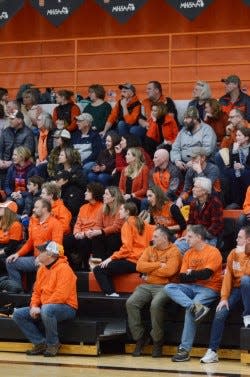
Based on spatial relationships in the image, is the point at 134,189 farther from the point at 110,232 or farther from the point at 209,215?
the point at 209,215

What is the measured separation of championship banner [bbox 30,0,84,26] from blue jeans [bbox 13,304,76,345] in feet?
22.4

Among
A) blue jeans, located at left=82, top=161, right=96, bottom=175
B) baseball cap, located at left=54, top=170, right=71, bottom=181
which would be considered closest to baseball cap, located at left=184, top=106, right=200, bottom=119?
blue jeans, located at left=82, top=161, right=96, bottom=175

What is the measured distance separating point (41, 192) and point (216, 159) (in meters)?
2.36

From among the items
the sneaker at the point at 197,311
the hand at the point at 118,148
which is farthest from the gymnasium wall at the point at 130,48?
the sneaker at the point at 197,311

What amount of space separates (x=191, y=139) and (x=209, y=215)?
6.52 ft

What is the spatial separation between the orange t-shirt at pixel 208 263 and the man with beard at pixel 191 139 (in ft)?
7.67

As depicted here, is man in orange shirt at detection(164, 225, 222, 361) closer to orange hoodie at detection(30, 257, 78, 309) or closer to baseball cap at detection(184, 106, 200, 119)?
orange hoodie at detection(30, 257, 78, 309)

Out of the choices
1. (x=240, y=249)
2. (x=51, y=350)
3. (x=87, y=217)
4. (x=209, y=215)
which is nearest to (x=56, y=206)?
(x=87, y=217)

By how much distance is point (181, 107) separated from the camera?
18.1 m

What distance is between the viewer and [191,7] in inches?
736

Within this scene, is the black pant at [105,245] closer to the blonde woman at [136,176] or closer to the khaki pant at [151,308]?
the blonde woman at [136,176]

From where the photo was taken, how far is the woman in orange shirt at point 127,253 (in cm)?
Answer: 1459

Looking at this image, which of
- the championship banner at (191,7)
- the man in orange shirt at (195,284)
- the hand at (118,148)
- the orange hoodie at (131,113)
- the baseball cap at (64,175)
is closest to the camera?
the man in orange shirt at (195,284)

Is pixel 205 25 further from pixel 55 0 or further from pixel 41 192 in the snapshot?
pixel 41 192
